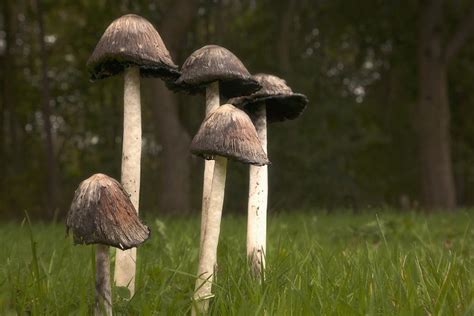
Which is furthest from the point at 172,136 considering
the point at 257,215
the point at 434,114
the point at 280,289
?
the point at 280,289

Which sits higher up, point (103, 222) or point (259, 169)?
point (259, 169)

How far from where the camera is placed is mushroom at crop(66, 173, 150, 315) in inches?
96.0

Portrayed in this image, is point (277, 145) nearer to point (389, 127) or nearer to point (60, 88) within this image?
point (389, 127)

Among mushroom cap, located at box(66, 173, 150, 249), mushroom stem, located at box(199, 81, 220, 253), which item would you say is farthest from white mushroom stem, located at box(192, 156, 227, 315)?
mushroom cap, located at box(66, 173, 150, 249)

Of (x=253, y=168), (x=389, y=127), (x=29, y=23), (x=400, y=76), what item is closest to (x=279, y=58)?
(x=400, y=76)

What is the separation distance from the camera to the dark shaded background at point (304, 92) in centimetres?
1415

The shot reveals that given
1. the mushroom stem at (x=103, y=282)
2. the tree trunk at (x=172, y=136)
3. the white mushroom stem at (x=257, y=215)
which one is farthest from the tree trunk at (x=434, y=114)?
the mushroom stem at (x=103, y=282)

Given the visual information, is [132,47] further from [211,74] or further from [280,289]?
[280,289]

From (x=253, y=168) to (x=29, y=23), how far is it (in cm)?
1744

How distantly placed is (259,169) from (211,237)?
32.1 inches

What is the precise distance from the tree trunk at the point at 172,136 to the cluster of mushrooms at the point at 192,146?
797cm

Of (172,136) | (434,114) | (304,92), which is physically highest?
(304,92)

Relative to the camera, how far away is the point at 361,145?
Result: 1805 centimetres

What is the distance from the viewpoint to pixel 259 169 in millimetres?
3732
